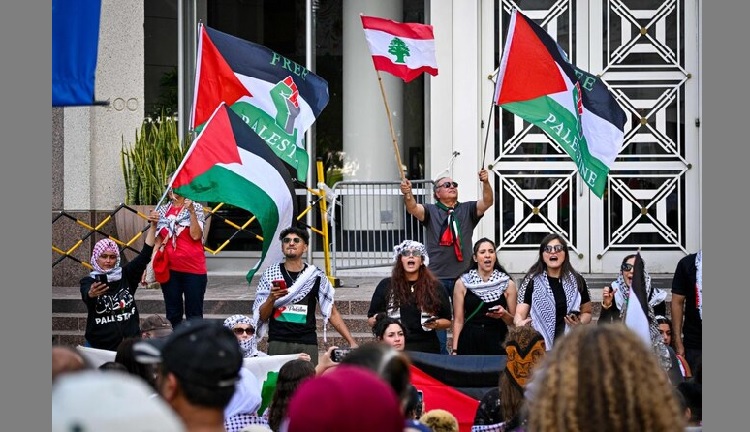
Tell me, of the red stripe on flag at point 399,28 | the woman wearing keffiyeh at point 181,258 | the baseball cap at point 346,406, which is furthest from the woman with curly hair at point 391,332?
the baseball cap at point 346,406

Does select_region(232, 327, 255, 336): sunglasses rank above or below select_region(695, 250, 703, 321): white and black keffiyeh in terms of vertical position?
below

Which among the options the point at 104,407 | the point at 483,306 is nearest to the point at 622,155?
the point at 483,306

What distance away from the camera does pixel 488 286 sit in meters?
9.80

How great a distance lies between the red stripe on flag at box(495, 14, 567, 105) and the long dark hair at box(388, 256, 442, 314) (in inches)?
74.3

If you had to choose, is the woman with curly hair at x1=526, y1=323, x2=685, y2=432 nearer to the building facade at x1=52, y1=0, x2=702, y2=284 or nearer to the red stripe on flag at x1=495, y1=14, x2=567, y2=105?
the red stripe on flag at x1=495, y1=14, x2=567, y2=105

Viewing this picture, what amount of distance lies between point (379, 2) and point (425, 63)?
13.3 ft

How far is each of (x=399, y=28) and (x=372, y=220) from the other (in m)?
4.14

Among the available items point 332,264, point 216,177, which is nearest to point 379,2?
point 332,264

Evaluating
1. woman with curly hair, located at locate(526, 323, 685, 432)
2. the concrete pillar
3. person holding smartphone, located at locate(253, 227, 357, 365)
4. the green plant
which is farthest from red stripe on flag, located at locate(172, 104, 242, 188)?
the concrete pillar

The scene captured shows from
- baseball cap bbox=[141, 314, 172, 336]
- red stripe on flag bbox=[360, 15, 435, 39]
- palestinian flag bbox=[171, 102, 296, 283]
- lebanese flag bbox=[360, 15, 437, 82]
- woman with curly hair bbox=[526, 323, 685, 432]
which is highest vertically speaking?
red stripe on flag bbox=[360, 15, 435, 39]

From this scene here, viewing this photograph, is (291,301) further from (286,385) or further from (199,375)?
(199,375)

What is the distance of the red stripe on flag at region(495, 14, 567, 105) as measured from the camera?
35.0 feet

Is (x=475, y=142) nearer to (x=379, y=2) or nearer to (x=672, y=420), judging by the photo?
(x=379, y=2)

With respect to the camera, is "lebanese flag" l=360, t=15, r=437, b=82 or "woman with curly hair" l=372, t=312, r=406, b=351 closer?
"woman with curly hair" l=372, t=312, r=406, b=351
